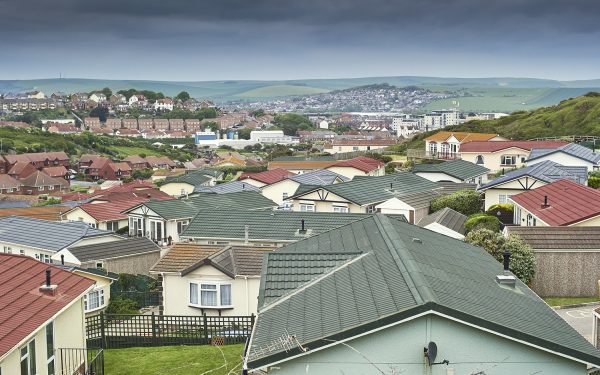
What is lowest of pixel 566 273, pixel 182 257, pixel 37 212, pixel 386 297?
pixel 37 212

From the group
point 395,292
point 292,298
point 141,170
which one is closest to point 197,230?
point 292,298

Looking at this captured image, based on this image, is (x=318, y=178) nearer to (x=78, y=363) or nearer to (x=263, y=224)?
(x=263, y=224)

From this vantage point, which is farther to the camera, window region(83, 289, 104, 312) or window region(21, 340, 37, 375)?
window region(83, 289, 104, 312)

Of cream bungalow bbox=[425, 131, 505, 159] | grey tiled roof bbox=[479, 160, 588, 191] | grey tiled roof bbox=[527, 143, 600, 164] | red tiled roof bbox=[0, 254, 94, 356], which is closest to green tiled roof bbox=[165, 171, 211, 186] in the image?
cream bungalow bbox=[425, 131, 505, 159]

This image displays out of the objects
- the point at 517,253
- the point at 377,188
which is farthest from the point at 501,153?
the point at 517,253

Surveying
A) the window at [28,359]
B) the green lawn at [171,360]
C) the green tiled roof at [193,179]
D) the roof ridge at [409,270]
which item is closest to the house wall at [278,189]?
the green tiled roof at [193,179]

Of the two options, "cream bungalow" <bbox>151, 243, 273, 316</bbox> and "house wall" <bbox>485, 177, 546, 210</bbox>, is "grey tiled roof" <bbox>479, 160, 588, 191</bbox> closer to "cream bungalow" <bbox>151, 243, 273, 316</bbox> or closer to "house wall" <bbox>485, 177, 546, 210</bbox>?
"house wall" <bbox>485, 177, 546, 210</bbox>
